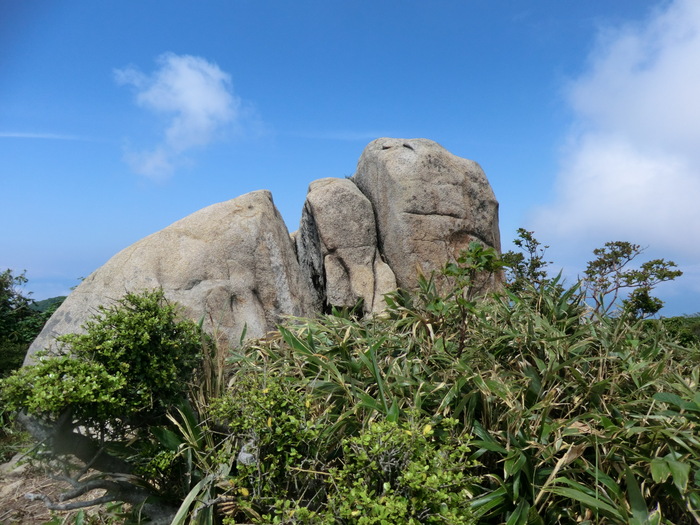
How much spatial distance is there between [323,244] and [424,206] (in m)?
1.85

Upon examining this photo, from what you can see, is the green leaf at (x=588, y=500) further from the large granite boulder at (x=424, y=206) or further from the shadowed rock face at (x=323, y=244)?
the large granite boulder at (x=424, y=206)

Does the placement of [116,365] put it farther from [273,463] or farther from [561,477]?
[561,477]

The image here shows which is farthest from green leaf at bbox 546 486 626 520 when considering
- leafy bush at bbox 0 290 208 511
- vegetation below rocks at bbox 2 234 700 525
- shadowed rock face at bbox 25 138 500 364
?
shadowed rock face at bbox 25 138 500 364

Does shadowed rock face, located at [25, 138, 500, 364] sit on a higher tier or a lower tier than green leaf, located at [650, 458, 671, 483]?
higher

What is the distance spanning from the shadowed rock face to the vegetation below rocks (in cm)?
176

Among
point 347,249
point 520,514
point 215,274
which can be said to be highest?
point 347,249

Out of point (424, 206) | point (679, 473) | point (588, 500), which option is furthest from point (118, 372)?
point (424, 206)

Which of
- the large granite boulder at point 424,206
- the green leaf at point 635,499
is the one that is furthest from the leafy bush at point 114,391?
the large granite boulder at point 424,206

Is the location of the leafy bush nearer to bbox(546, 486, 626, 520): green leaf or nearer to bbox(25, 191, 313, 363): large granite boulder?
bbox(25, 191, 313, 363): large granite boulder

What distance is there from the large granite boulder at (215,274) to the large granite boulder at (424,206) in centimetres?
240

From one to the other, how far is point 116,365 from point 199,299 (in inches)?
82.5

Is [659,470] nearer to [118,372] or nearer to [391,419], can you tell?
[391,419]

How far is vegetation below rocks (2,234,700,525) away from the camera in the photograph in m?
3.31

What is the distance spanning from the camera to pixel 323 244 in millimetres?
9438
